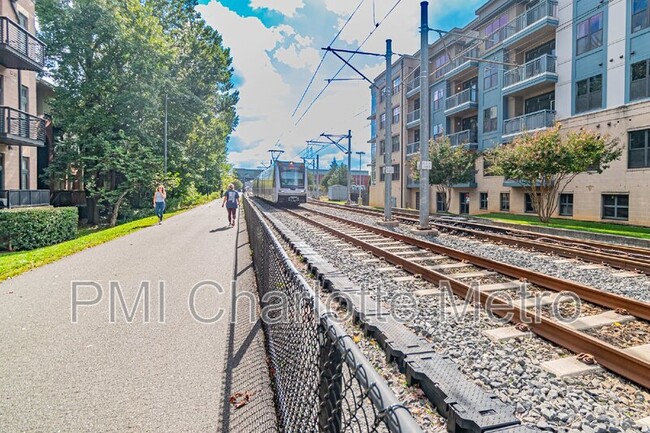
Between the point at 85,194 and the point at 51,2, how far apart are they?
1154cm

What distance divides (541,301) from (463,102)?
28.8 meters

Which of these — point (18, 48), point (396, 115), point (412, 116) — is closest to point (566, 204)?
point (412, 116)

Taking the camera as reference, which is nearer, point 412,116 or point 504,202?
point 504,202

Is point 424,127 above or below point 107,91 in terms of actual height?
below

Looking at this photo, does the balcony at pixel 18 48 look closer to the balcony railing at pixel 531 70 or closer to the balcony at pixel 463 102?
the balcony railing at pixel 531 70

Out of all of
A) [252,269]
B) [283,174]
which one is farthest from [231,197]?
[283,174]

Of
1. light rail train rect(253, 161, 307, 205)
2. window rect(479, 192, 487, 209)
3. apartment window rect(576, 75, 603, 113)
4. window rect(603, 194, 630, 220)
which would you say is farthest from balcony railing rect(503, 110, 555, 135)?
light rail train rect(253, 161, 307, 205)

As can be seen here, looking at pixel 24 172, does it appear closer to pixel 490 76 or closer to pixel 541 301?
pixel 541 301

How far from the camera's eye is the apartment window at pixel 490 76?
91.0 feet

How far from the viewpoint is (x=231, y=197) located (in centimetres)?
1669

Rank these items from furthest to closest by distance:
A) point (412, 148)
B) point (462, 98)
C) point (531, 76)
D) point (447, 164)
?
point (412, 148)
point (462, 98)
point (447, 164)
point (531, 76)

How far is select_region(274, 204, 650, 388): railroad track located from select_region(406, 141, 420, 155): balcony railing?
1114 inches

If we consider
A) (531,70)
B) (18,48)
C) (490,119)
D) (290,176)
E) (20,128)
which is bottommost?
(290,176)

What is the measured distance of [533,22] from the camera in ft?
77.9
